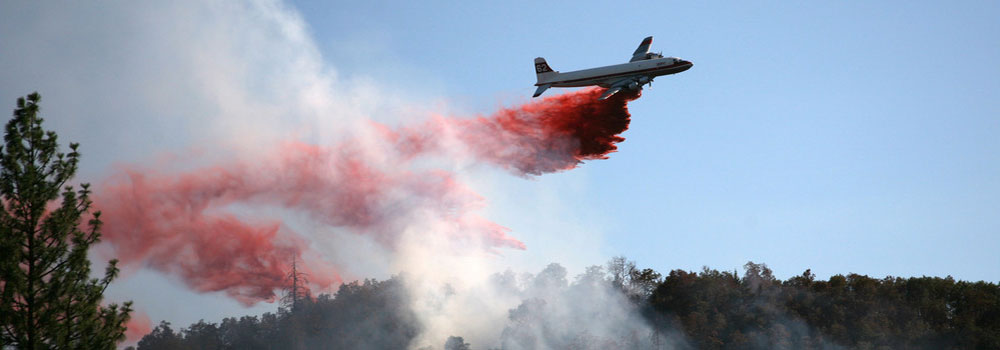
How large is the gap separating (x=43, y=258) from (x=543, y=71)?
1743 inches

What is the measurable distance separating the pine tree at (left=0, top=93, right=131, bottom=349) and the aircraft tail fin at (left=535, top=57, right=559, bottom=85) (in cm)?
4098

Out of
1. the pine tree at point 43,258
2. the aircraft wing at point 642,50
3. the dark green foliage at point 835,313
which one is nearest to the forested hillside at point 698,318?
the dark green foliage at point 835,313

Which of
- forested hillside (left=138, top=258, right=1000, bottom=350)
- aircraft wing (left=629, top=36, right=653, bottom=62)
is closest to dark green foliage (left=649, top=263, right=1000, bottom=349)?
forested hillside (left=138, top=258, right=1000, bottom=350)

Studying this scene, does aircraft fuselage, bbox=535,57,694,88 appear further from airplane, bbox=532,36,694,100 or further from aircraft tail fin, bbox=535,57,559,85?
aircraft tail fin, bbox=535,57,559,85

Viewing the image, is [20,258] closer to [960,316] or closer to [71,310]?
A: [71,310]

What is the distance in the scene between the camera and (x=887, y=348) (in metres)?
104

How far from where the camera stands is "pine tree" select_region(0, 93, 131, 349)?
130ft

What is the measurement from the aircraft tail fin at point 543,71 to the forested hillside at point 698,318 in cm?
4480

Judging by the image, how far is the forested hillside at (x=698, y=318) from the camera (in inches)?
4232

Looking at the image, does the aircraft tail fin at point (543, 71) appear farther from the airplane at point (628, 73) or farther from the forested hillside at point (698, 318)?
the forested hillside at point (698, 318)

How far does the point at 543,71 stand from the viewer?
77.1 metres

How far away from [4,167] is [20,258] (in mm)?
3929

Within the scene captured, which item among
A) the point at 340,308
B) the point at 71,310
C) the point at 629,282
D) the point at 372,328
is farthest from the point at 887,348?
the point at 71,310

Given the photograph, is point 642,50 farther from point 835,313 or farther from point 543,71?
point 835,313
